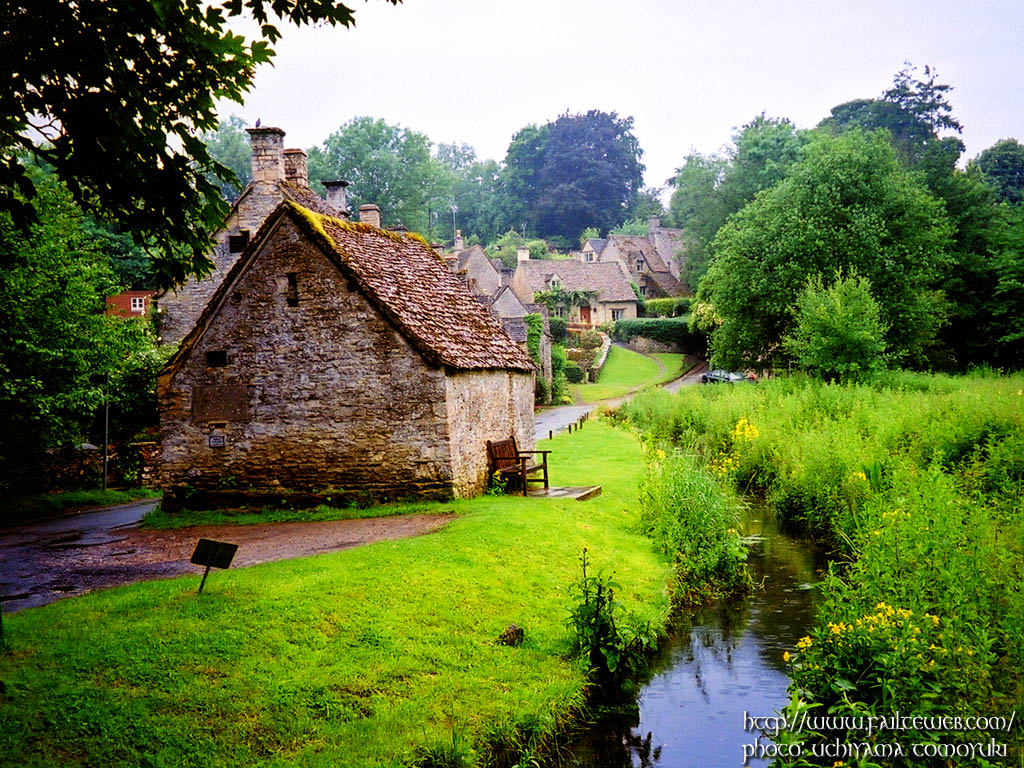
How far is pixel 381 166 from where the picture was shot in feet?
297

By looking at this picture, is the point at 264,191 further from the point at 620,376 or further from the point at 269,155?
the point at 620,376

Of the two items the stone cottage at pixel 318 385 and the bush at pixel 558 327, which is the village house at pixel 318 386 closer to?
the stone cottage at pixel 318 385

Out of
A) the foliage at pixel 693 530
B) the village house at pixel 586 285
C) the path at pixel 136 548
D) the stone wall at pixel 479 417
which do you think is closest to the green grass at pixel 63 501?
the path at pixel 136 548

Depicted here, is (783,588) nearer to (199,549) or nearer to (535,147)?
(199,549)

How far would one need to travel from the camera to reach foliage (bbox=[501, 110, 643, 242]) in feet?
393

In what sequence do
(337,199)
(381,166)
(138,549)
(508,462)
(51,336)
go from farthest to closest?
(381,166), (337,199), (51,336), (508,462), (138,549)

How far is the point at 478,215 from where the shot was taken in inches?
5162

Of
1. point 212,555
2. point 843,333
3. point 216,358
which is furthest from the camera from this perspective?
point 843,333

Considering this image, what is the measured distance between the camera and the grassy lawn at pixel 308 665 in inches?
269

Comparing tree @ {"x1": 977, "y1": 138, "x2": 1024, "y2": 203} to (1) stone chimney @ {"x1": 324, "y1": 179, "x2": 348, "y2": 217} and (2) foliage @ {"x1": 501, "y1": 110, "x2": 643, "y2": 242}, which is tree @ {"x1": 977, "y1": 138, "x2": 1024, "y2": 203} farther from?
(1) stone chimney @ {"x1": 324, "y1": 179, "x2": 348, "y2": 217}

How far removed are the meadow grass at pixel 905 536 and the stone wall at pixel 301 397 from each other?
8.09 meters

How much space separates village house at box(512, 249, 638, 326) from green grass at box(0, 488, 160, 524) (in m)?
60.1

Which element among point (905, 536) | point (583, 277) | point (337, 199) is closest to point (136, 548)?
point (905, 536)

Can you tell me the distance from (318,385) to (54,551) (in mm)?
5768
